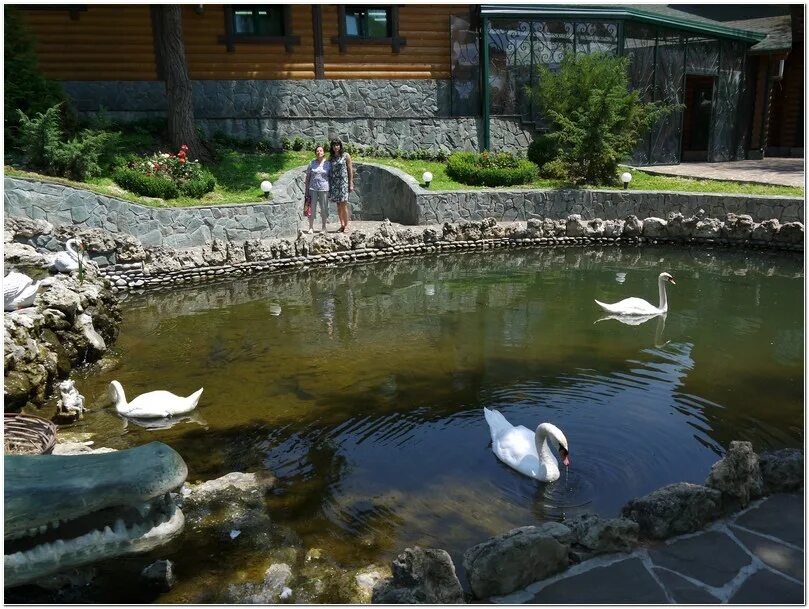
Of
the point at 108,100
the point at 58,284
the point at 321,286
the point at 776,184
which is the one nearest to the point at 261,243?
the point at 321,286

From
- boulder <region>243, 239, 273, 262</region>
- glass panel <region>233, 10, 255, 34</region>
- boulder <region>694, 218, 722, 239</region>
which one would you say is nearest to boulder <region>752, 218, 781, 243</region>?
boulder <region>694, 218, 722, 239</region>

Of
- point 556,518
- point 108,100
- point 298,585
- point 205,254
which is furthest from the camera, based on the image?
point 108,100

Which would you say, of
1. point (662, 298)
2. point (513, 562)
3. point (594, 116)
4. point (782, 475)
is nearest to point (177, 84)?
point (594, 116)

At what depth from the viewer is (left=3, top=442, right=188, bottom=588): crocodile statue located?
3605 millimetres

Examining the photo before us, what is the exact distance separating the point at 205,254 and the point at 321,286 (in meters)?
2.60

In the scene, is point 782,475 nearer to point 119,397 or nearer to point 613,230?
point 119,397

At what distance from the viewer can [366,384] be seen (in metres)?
8.07

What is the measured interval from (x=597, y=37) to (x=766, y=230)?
10249 millimetres

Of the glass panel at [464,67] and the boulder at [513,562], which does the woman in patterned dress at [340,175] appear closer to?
the glass panel at [464,67]

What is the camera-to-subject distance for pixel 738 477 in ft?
15.8

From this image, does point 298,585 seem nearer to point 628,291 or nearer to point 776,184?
point 628,291

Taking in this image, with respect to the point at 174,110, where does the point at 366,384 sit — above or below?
below

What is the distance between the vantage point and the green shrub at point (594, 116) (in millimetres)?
18172

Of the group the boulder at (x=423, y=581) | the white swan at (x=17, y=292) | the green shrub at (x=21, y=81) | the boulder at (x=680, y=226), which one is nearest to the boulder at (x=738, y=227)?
the boulder at (x=680, y=226)
